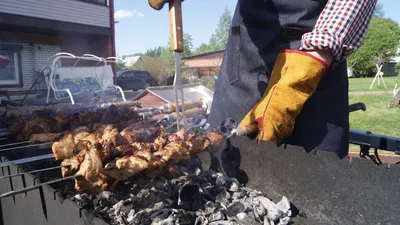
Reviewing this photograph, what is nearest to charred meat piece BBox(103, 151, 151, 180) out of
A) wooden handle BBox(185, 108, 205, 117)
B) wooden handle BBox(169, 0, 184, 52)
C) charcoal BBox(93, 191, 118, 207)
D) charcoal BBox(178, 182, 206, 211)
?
charcoal BBox(93, 191, 118, 207)

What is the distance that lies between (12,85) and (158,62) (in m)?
21.4

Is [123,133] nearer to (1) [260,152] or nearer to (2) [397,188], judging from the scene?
(1) [260,152]

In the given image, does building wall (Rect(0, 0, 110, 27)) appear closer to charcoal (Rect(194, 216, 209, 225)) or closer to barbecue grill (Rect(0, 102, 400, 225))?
barbecue grill (Rect(0, 102, 400, 225))

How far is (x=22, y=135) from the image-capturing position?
2807 millimetres

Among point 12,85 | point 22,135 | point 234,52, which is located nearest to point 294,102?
point 234,52

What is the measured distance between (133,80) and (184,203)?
24.6 m

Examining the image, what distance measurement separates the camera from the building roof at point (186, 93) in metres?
5.41

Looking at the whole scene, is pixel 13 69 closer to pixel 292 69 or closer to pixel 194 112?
pixel 194 112

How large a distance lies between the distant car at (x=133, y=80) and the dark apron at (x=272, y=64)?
23166 millimetres

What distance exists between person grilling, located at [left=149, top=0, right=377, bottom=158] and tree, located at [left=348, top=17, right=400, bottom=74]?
1998 inches

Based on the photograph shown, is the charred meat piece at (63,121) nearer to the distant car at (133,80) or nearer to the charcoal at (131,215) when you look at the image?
the charcoal at (131,215)

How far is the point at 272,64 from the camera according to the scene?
247cm

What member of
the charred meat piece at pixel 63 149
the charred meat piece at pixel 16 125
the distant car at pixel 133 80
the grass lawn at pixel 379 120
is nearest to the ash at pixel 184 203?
the charred meat piece at pixel 63 149

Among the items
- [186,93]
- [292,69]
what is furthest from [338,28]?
[186,93]
